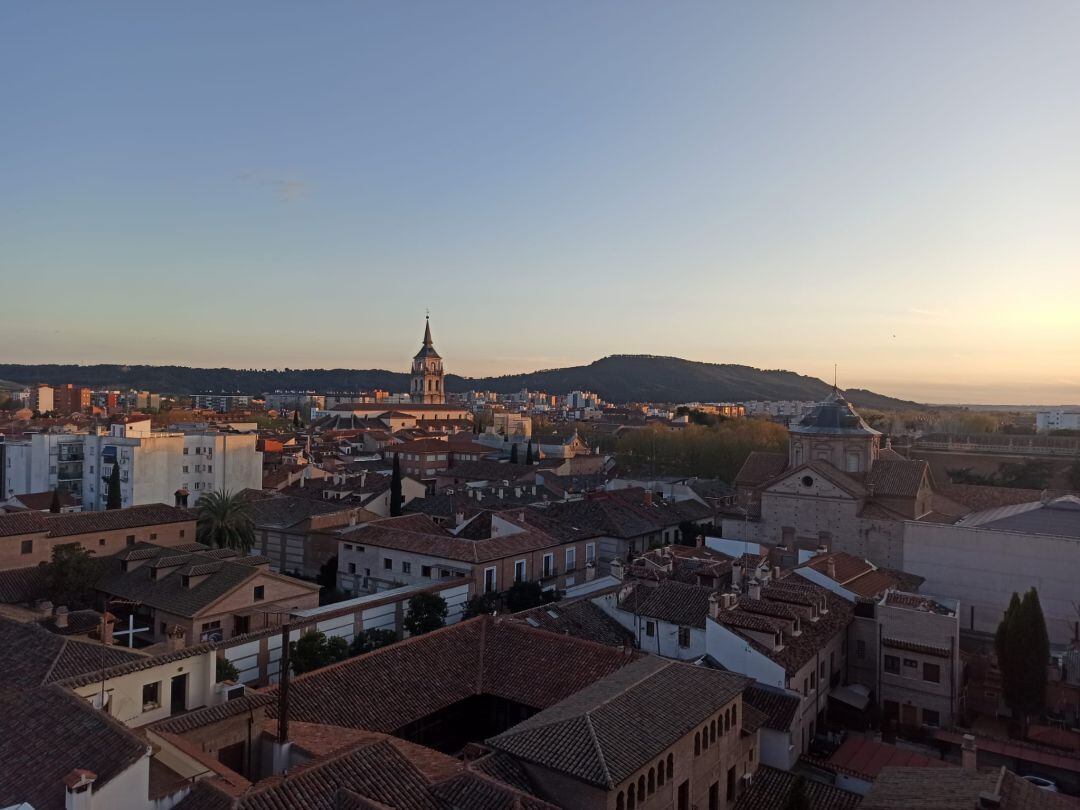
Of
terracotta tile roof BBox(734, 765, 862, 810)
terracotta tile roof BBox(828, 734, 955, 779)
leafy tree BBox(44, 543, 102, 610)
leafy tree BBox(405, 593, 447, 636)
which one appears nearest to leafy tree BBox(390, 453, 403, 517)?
leafy tree BBox(44, 543, 102, 610)

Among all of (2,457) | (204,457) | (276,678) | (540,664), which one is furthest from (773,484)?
(2,457)

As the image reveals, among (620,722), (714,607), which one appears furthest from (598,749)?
(714,607)

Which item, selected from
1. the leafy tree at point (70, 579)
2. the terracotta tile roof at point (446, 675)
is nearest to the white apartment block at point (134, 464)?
the leafy tree at point (70, 579)

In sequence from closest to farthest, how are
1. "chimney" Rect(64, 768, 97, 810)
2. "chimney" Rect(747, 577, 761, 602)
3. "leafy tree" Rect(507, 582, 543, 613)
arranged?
"chimney" Rect(64, 768, 97, 810)
"chimney" Rect(747, 577, 761, 602)
"leafy tree" Rect(507, 582, 543, 613)

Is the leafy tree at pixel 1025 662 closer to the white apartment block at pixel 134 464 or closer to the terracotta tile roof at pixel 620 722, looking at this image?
the terracotta tile roof at pixel 620 722

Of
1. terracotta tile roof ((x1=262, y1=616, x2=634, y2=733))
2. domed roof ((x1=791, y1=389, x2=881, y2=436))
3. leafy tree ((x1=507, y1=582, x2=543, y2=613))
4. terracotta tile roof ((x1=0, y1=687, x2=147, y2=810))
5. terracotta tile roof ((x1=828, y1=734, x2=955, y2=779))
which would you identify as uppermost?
domed roof ((x1=791, y1=389, x2=881, y2=436))

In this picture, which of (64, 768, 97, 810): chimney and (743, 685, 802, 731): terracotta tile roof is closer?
(64, 768, 97, 810): chimney

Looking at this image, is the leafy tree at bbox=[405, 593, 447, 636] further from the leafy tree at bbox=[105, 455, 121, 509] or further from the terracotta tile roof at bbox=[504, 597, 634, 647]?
the leafy tree at bbox=[105, 455, 121, 509]
